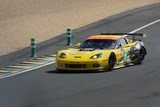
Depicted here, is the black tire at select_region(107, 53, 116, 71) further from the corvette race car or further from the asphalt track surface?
the asphalt track surface

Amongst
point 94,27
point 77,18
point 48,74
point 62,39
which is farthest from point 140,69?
point 77,18

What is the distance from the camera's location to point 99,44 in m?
22.9

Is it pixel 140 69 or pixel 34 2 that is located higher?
pixel 34 2

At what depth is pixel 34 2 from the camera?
4838 cm

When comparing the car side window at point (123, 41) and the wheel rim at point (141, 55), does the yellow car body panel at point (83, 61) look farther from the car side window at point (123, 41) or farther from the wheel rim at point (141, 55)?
the wheel rim at point (141, 55)

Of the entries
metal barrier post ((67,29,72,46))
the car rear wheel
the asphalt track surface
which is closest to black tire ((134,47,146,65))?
the asphalt track surface

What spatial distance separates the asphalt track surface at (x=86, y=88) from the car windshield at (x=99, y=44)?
1157 mm

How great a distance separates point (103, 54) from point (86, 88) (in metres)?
3.66

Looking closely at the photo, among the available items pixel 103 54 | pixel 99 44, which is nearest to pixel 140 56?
pixel 99 44

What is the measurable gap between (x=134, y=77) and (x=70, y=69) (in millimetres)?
2786

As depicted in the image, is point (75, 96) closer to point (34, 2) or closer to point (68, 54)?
point (68, 54)

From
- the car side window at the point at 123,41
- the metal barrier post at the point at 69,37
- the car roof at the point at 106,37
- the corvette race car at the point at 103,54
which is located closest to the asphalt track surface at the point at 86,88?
the corvette race car at the point at 103,54

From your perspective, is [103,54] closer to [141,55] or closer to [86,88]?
[141,55]

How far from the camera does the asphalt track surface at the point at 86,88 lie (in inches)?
635
